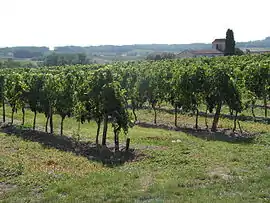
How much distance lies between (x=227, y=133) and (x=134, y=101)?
13593 millimetres

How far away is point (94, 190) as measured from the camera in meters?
19.0

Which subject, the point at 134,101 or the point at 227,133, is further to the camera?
the point at 134,101

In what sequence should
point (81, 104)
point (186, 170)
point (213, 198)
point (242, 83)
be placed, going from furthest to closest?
point (242, 83) → point (81, 104) → point (186, 170) → point (213, 198)

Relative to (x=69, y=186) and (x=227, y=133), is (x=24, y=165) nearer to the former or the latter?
(x=69, y=186)

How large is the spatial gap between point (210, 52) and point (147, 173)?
405 ft

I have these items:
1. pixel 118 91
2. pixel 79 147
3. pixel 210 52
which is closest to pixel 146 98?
pixel 79 147

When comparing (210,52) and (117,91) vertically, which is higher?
(210,52)

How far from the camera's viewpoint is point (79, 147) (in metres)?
31.7

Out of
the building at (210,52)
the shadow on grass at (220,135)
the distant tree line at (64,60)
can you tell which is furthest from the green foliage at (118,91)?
the distant tree line at (64,60)

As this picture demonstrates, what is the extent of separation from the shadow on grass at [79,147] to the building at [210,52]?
105698 mm

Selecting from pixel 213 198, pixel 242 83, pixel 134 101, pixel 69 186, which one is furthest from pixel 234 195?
pixel 134 101

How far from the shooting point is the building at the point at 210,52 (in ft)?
456

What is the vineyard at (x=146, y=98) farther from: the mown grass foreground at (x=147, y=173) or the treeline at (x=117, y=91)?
the mown grass foreground at (x=147, y=173)

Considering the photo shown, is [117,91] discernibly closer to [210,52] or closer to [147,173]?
[147,173]
